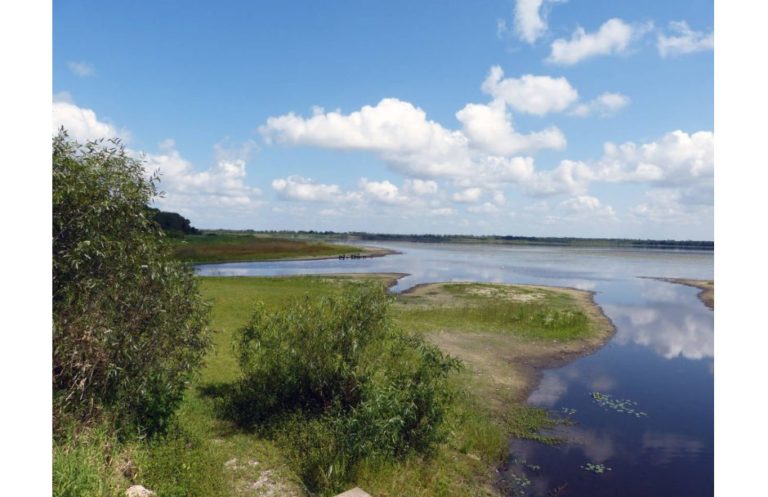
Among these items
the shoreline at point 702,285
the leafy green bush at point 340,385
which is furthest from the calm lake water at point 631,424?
the shoreline at point 702,285

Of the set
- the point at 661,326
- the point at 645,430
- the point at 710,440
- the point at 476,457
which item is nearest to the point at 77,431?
the point at 476,457

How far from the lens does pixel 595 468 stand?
1418 centimetres

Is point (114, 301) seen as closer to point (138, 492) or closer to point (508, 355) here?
point (138, 492)

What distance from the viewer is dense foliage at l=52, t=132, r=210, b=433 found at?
357 inches

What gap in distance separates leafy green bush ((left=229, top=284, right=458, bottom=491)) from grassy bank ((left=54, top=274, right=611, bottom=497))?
1.69 feet

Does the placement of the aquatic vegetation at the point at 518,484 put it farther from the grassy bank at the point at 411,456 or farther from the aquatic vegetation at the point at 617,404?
the aquatic vegetation at the point at 617,404

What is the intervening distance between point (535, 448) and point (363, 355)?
277 inches

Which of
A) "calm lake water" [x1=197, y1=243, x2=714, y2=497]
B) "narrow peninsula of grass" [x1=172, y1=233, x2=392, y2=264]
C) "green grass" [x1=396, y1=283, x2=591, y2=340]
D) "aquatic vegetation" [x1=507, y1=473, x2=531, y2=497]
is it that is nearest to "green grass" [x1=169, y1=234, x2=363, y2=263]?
"narrow peninsula of grass" [x1=172, y1=233, x2=392, y2=264]

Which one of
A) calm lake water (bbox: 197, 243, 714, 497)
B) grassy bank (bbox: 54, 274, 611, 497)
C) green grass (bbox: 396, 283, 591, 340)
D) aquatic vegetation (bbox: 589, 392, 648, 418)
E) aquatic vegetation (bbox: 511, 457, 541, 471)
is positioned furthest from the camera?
green grass (bbox: 396, 283, 591, 340)

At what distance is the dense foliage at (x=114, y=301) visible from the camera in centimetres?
907

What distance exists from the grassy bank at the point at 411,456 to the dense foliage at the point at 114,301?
3.16ft

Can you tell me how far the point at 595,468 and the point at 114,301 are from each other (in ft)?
47.4

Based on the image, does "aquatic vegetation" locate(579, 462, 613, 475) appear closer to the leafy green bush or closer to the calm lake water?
the calm lake water

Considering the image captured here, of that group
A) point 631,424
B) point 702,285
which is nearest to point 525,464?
point 631,424
